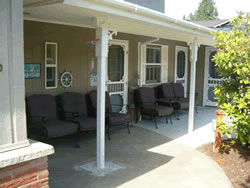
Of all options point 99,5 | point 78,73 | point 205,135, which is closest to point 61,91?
point 78,73

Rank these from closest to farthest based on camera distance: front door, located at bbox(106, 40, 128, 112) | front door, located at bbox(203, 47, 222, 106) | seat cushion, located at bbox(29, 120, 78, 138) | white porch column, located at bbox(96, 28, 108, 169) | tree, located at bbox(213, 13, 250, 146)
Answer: white porch column, located at bbox(96, 28, 108, 169)
tree, located at bbox(213, 13, 250, 146)
seat cushion, located at bbox(29, 120, 78, 138)
front door, located at bbox(106, 40, 128, 112)
front door, located at bbox(203, 47, 222, 106)

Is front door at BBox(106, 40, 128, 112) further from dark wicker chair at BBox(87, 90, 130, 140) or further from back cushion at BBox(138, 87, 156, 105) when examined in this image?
dark wicker chair at BBox(87, 90, 130, 140)

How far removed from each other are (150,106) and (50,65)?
3.15m

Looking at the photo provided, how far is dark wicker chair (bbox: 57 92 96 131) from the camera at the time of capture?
5.69 metres

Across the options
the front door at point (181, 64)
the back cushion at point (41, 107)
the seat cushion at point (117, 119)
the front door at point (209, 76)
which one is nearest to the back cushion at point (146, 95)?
the seat cushion at point (117, 119)

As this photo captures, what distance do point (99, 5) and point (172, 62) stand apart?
6615 mm

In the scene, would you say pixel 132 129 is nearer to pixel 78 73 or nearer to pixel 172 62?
pixel 78 73

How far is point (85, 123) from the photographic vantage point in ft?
18.6

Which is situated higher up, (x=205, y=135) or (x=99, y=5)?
(x=99, y=5)

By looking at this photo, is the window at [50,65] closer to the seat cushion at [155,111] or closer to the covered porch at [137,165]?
the covered porch at [137,165]

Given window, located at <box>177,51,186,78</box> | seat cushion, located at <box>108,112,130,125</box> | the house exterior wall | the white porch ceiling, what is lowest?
seat cushion, located at <box>108,112,130,125</box>

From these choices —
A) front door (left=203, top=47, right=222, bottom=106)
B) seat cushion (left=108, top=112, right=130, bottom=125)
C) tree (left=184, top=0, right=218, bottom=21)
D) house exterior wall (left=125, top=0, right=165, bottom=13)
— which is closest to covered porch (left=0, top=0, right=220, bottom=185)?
seat cushion (left=108, top=112, right=130, bottom=125)

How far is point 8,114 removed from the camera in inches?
95.9

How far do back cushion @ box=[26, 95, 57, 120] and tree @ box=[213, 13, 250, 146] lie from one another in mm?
3181
